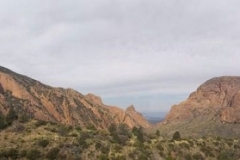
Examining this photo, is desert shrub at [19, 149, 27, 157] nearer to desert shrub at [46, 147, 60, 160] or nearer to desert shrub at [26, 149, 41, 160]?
desert shrub at [26, 149, 41, 160]

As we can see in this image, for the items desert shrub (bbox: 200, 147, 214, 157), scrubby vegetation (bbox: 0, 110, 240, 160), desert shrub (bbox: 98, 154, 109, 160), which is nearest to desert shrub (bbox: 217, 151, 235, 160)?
scrubby vegetation (bbox: 0, 110, 240, 160)

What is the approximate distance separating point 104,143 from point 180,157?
13.5 m

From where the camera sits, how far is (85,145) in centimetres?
4825

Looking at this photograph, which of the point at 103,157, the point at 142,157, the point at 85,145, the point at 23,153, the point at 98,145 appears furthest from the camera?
the point at 98,145

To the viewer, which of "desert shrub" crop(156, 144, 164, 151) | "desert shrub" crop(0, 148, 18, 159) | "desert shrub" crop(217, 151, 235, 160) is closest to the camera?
"desert shrub" crop(0, 148, 18, 159)

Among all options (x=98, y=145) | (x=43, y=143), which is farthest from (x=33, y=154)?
(x=98, y=145)

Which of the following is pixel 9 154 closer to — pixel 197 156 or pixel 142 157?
pixel 142 157

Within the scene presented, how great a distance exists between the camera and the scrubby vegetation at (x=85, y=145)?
45.0 m

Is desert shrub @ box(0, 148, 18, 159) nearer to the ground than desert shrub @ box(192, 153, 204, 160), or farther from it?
farther from it

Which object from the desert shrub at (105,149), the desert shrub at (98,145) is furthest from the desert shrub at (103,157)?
the desert shrub at (98,145)

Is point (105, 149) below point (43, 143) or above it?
below

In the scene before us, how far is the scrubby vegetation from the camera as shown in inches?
1772

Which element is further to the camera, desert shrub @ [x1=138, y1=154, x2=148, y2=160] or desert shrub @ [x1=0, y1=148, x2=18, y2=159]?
desert shrub @ [x1=138, y1=154, x2=148, y2=160]

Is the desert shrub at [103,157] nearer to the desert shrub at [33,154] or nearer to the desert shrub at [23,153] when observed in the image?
the desert shrub at [33,154]
